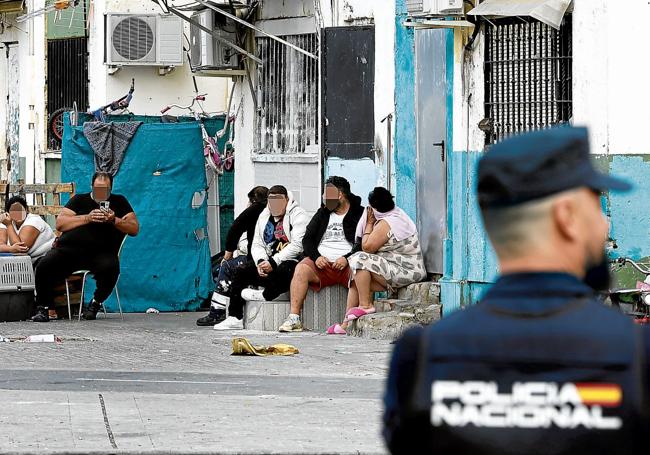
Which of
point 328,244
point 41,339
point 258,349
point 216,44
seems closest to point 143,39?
point 216,44

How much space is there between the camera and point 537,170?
101 inches

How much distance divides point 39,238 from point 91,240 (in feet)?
3.08

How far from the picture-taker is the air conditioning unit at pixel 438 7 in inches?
542

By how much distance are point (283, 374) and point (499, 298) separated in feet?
29.6

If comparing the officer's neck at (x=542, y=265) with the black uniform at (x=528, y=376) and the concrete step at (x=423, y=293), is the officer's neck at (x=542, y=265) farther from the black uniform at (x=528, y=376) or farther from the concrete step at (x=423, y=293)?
the concrete step at (x=423, y=293)

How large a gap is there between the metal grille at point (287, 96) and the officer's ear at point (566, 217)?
1519 centimetres

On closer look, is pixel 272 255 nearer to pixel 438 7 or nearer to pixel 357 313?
pixel 357 313

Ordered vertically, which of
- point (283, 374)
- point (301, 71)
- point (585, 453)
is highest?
point (301, 71)

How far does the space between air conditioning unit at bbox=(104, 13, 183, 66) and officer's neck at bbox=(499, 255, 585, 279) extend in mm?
20511

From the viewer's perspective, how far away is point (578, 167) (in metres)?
2.59

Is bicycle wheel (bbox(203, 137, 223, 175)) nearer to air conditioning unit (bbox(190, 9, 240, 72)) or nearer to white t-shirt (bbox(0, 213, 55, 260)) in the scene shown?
air conditioning unit (bbox(190, 9, 240, 72))

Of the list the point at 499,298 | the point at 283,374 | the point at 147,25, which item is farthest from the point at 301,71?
the point at 499,298

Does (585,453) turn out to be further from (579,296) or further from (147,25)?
(147,25)

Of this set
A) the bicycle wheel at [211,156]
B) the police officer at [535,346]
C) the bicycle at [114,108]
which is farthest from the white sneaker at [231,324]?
the police officer at [535,346]
